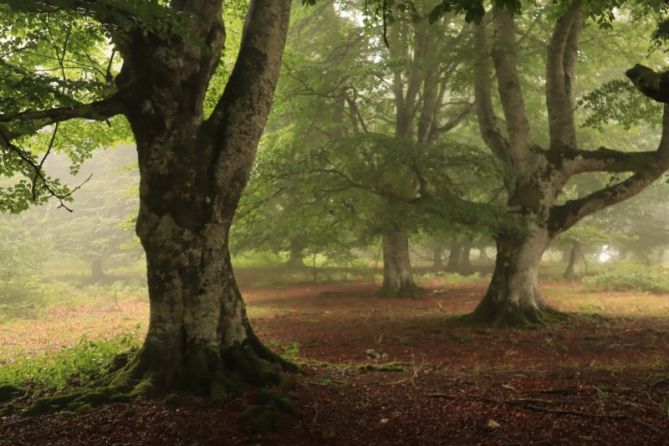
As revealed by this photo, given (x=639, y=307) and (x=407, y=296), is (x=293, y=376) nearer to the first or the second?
(x=407, y=296)

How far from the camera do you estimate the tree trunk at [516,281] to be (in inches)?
530

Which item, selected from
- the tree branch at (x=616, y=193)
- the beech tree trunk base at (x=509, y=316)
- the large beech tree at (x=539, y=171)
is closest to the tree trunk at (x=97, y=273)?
the beech tree trunk base at (x=509, y=316)

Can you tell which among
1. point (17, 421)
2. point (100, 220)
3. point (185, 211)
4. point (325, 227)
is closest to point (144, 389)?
point (17, 421)

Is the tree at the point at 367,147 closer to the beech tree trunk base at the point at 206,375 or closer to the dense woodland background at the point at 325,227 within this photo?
the dense woodland background at the point at 325,227

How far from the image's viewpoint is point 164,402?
6051mm

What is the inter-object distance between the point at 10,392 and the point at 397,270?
1604 cm

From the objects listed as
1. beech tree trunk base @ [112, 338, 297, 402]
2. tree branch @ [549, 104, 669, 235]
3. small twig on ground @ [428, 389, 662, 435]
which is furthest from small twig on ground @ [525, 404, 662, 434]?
tree branch @ [549, 104, 669, 235]

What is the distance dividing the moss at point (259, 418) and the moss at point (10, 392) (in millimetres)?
3566

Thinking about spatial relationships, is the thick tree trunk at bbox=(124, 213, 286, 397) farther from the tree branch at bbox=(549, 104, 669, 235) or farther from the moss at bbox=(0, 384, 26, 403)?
the tree branch at bbox=(549, 104, 669, 235)

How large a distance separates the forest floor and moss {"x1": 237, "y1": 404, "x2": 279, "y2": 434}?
103mm

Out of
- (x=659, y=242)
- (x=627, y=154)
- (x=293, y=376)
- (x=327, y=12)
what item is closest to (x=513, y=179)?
(x=627, y=154)

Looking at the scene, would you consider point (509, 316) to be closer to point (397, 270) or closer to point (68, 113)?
point (397, 270)

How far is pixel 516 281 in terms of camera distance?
44.5 ft

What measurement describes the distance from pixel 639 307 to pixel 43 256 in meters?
27.6
